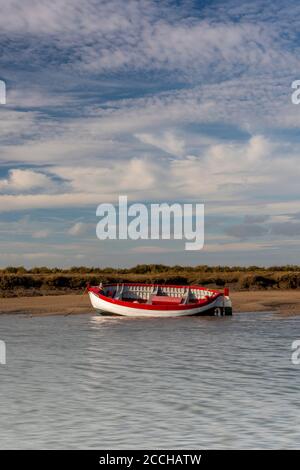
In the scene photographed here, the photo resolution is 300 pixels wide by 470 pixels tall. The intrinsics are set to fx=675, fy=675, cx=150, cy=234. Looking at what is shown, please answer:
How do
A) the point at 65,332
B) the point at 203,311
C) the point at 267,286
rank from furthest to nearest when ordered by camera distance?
1. the point at 267,286
2. the point at 203,311
3. the point at 65,332

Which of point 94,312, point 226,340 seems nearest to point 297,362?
point 226,340

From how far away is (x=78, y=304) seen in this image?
47344 millimetres

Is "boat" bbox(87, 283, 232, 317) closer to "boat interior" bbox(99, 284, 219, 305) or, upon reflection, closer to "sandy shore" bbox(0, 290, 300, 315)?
"boat interior" bbox(99, 284, 219, 305)

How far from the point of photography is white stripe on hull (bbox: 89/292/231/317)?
39438mm

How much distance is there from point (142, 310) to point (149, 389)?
68.1ft

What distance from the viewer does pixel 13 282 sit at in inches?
2249

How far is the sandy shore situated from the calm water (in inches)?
420

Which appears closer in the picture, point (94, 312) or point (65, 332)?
point (65, 332)

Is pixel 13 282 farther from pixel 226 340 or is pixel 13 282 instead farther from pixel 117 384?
pixel 117 384
